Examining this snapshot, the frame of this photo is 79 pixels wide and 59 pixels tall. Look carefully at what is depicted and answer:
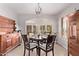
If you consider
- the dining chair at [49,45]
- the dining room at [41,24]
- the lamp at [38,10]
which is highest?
the lamp at [38,10]

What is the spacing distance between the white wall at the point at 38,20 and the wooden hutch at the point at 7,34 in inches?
7.4

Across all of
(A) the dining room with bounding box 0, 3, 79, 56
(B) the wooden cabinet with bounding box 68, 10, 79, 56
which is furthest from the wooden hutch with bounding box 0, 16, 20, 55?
(B) the wooden cabinet with bounding box 68, 10, 79, 56

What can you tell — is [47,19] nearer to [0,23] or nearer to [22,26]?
[22,26]

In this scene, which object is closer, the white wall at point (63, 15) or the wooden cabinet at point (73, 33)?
the wooden cabinet at point (73, 33)

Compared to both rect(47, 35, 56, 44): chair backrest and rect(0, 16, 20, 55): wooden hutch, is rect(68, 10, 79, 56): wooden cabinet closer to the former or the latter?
rect(47, 35, 56, 44): chair backrest

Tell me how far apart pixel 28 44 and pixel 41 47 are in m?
0.37

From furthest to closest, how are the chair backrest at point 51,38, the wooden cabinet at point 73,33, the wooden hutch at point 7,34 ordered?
the chair backrest at point 51,38 < the wooden hutch at point 7,34 < the wooden cabinet at point 73,33

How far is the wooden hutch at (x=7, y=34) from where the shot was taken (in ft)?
9.40

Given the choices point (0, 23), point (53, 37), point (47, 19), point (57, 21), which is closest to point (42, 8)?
point (47, 19)

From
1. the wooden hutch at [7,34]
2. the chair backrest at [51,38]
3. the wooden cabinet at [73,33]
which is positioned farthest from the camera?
the chair backrest at [51,38]

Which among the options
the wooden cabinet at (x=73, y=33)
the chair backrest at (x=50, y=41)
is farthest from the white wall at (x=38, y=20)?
the wooden cabinet at (x=73, y=33)

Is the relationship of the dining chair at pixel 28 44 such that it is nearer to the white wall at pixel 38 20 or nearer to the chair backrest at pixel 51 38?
the white wall at pixel 38 20

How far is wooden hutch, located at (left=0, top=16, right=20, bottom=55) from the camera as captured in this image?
2865mm

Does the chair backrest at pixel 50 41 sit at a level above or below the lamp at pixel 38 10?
below
